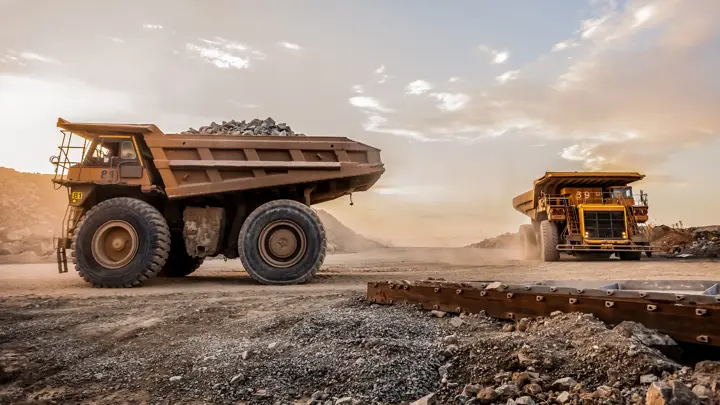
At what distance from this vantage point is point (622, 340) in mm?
2924

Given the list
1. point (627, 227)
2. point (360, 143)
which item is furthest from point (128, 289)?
point (627, 227)

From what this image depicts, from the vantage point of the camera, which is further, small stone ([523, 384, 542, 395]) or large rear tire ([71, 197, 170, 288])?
large rear tire ([71, 197, 170, 288])

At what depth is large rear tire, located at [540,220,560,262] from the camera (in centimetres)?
1375

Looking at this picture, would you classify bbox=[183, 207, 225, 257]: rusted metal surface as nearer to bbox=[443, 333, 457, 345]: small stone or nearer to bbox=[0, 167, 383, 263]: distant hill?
bbox=[443, 333, 457, 345]: small stone

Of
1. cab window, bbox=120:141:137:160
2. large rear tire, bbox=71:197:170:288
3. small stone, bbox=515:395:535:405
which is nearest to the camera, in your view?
small stone, bbox=515:395:535:405

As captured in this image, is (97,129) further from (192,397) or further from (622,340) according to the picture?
(622,340)

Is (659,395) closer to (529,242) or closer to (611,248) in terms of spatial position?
(611,248)

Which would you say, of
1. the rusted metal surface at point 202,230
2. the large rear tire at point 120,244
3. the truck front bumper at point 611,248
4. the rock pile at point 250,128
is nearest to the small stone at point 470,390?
the large rear tire at point 120,244

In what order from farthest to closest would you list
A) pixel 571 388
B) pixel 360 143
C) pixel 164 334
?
pixel 360 143 → pixel 164 334 → pixel 571 388

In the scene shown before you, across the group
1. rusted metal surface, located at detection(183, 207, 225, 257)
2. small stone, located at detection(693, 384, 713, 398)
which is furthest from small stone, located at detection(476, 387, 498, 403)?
rusted metal surface, located at detection(183, 207, 225, 257)

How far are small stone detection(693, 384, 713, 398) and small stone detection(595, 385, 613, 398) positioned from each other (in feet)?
1.24

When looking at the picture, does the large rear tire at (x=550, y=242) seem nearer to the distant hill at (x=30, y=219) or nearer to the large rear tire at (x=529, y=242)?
the large rear tire at (x=529, y=242)

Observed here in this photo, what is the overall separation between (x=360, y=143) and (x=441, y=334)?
6.14 m

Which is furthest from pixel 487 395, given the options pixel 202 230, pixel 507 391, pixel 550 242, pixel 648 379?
pixel 550 242
